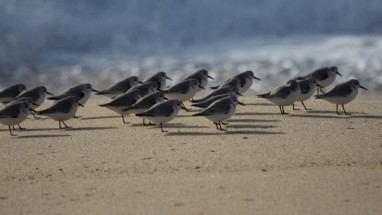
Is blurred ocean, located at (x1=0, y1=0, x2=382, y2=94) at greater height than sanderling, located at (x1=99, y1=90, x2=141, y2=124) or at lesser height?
greater

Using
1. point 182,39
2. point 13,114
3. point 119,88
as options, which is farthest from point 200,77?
point 182,39

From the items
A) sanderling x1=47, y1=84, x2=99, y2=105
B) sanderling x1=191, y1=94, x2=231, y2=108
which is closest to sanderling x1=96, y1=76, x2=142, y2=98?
sanderling x1=47, y1=84, x2=99, y2=105

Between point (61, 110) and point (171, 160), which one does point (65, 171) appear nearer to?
point (171, 160)

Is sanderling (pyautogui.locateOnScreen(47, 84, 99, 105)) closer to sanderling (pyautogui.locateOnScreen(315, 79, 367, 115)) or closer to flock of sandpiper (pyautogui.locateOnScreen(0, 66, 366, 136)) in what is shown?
flock of sandpiper (pyautogui.locateOnScreen(0, 66, 366, 136))

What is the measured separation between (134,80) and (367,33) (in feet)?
21.8

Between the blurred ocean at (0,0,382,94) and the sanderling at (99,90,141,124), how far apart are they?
3285mm

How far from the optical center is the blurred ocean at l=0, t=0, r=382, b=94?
14375 millimetres

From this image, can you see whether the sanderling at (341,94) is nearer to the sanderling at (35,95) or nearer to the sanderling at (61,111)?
the sanderling at (61,111)

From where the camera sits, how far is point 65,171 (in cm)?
716

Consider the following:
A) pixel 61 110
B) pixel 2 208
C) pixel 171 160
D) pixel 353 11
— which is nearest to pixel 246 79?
pixel 61 110

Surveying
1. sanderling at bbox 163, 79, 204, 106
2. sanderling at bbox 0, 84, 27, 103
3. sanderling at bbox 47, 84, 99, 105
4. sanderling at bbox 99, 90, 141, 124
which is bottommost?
sanderling at bbox 99, 90, 141, 124

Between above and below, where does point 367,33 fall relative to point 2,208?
above

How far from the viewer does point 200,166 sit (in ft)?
23.3

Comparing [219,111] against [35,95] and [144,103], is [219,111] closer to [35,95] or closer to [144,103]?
[144,103]
